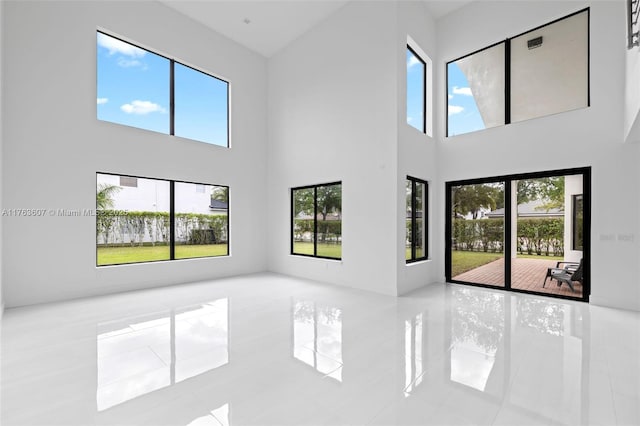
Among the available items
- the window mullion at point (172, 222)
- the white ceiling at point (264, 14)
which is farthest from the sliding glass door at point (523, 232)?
the window mullion at point (172, 222)

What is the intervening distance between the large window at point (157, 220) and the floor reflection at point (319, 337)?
3.14m

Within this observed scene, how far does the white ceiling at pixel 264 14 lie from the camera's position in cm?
572

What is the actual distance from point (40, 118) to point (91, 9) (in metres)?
2.02

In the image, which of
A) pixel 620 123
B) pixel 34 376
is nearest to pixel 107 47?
pixel 34 376

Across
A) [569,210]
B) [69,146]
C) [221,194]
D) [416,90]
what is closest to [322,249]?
[221,194]

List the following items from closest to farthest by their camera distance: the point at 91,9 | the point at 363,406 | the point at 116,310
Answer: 1. the point at 363,406
2. the point at 116,310
3. the point at 91,9

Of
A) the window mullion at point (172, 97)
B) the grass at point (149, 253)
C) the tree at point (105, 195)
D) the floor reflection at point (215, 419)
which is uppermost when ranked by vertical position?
the window mullion at point (172, 97)

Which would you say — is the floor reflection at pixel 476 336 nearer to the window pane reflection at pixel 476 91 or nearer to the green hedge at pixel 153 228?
the window pane reflection at pixel 476 91

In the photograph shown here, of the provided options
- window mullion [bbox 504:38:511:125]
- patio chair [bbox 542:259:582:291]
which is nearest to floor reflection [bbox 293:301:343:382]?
patio chair [bbox 542:259:582:291]

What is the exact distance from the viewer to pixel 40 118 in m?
4.46

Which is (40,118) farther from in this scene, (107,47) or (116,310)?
(116,310)

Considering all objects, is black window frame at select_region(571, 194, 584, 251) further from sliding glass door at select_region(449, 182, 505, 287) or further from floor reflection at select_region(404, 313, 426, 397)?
floor reflection at select_region(404, 313, 426, 397)

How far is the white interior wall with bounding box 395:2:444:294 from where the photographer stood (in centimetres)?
507

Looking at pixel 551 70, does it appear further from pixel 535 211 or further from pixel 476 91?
pixel 535 211
